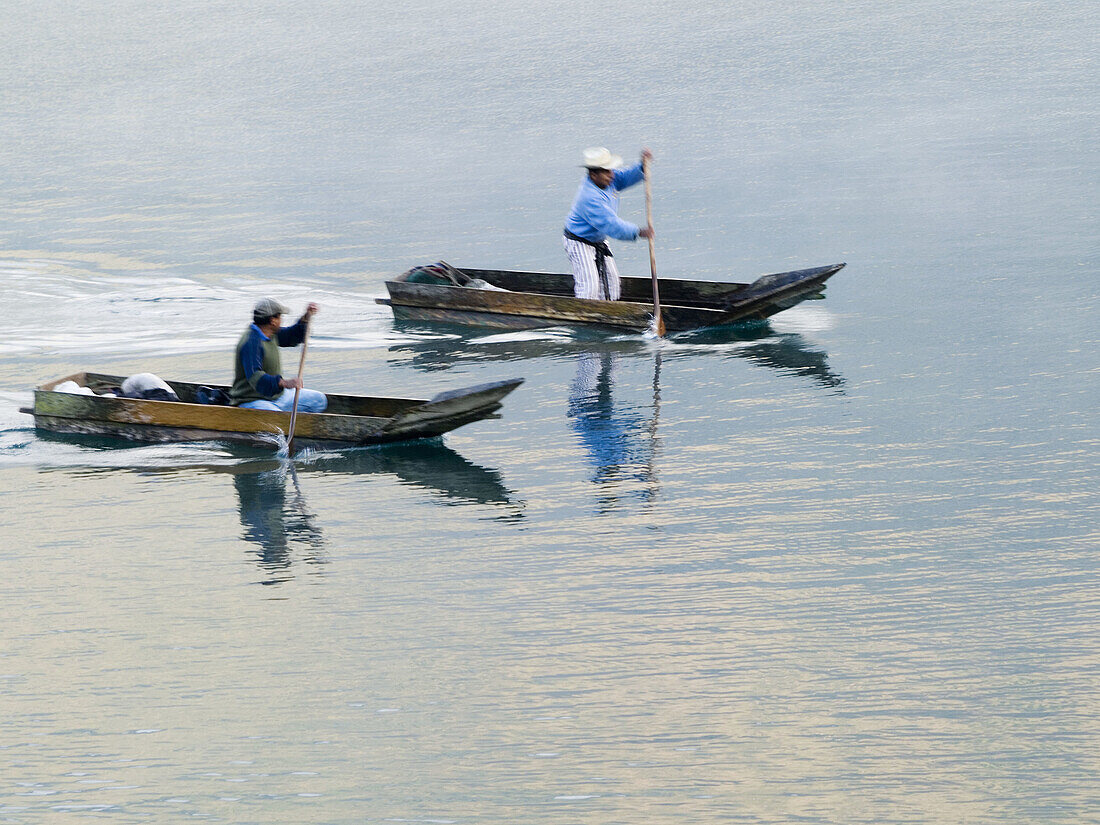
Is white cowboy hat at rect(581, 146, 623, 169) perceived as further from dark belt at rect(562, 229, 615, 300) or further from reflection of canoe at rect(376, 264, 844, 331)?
reflection of canoe at rect(376, 264, 844, 331)

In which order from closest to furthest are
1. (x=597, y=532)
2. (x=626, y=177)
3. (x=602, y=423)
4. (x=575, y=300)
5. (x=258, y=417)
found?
(x=597, y=532), (x=258, y=417), (x=602, y=423), (x=575, y=300), (x=626, y=177)

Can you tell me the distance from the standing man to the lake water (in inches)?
25.8

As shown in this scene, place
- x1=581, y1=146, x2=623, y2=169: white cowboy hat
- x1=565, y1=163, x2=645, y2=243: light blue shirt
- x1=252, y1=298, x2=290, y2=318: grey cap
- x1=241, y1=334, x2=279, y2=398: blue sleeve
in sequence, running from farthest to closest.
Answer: x1=565, y1=163, x2=645, y2=243: light blue shirt, x1=581, y1=146, x2=623, y2=169: white cowboy hat, x1=241, y1=334, x2=279, y2=398: blue sleeve, x1=252, y1=298, x2=290, y2=318: grey cap

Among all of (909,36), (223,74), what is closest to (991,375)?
(909,36)

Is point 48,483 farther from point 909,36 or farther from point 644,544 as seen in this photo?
point 909,36

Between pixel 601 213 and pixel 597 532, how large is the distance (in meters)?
6.00

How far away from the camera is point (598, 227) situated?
1502cm

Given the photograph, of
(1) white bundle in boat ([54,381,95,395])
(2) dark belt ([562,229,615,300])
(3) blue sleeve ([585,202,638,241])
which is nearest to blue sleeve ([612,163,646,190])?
(3) blue sleeve ([585,202,638,241])

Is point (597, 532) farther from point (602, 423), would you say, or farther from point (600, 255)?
point (600, 255)

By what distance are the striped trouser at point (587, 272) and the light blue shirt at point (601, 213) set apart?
140 mm

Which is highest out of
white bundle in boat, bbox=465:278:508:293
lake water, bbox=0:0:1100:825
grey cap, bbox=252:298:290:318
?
white bundle in boat, bbox=465:278:508:293

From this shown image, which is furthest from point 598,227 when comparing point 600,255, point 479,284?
point 479,284

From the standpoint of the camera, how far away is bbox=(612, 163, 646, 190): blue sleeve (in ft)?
49.8

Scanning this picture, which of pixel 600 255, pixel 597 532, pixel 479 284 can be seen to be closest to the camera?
pixel 597 532
